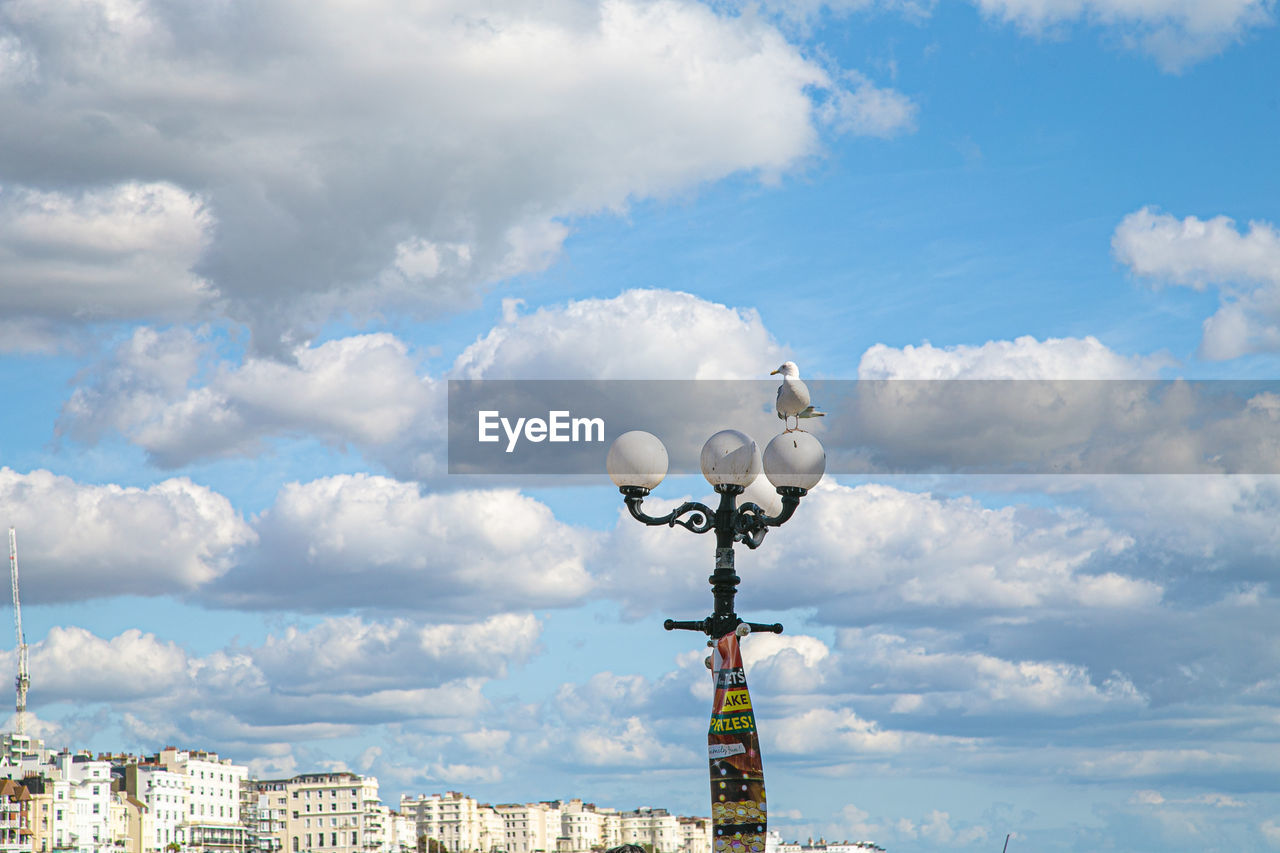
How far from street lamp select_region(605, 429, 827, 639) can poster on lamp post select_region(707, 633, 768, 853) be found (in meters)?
0.69

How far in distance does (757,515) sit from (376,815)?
180 metres

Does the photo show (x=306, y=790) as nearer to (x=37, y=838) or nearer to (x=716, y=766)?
(x=37, y=838)

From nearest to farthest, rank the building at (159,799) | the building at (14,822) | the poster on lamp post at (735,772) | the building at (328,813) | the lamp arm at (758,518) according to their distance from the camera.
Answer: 1. the poster on lamp post at (735,772)
2. the lamp arm at (758,518)
3. the building at (14,822)
4. the building at (159,799)
5. the building at (328,813)

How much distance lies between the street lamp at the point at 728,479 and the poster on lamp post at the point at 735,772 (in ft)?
2.27

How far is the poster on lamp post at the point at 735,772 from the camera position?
1454cm

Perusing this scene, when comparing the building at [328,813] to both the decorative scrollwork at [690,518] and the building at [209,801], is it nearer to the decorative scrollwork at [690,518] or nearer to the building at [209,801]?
the building at [209,801]

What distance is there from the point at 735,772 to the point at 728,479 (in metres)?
2.76

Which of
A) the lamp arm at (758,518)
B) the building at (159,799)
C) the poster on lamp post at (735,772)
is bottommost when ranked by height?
the poster on lamp post at (735,772)

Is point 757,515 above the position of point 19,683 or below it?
below

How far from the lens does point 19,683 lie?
18788cm

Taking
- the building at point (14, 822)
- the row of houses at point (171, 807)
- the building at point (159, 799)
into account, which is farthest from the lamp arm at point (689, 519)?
the building at point (159, 799)

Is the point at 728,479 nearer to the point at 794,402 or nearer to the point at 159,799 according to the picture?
the point at 794,402

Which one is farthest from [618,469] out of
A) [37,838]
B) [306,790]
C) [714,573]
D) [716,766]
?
[306,790]

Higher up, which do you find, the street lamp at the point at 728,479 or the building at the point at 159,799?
the building at the point at 159,799
